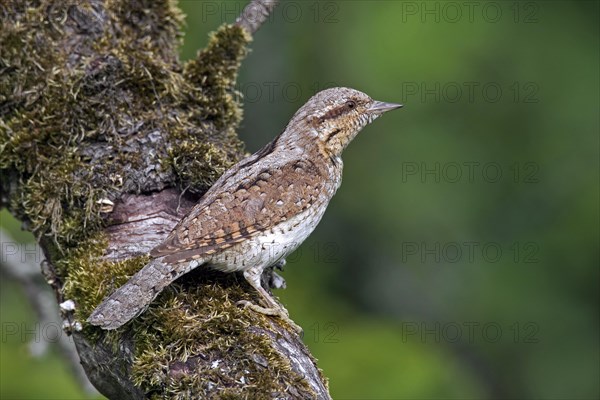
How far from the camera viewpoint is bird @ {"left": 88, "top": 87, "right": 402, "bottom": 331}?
11.5ft

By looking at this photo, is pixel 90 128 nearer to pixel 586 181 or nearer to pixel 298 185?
pixel 298 185

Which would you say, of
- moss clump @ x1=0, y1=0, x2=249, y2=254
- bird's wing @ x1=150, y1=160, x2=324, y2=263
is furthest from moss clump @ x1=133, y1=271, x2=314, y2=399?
moss clump @ x1=0, y1=0, x2=249, y2=254

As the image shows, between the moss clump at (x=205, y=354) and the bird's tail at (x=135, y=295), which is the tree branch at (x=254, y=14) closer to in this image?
the bird's tail at (x=135, y=295)

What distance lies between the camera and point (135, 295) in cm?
340

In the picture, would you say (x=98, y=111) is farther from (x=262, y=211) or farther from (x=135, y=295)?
(x=135, y=295)

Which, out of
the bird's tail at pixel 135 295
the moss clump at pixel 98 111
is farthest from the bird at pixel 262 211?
the moss clump at pixel 98 111

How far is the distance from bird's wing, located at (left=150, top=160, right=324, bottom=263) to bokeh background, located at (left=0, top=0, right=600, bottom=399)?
10.3ft

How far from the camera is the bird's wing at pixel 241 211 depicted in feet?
12.4

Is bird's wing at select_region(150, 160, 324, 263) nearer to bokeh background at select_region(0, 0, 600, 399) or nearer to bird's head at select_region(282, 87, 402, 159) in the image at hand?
bird's head at select_region(282, 87, 402, 159)

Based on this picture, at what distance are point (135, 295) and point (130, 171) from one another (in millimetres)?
947

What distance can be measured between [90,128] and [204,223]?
90 cm

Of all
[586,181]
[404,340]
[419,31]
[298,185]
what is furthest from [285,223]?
[586,181]

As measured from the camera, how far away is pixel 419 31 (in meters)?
7.61

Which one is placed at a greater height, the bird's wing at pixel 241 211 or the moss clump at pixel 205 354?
the bird's wing at pixel 241 211
